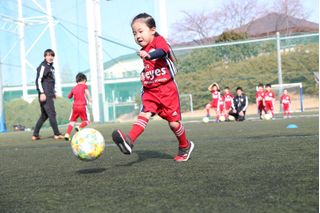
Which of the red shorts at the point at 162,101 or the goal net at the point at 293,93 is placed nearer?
the red shorts at the point at 162,101

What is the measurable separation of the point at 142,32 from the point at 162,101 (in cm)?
73

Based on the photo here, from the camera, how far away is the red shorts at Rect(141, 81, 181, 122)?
5.26 meters

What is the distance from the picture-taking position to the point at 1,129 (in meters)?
19.1

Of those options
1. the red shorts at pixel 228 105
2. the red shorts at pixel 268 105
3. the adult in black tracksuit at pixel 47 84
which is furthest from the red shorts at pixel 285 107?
the adult in black tracksuit at pixel 47 84

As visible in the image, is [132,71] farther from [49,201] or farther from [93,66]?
[49,201]

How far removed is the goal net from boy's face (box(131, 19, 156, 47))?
2212 centimetres

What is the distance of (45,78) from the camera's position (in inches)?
→ 408

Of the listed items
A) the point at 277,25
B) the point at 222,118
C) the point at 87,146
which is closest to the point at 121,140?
the point at 87,146

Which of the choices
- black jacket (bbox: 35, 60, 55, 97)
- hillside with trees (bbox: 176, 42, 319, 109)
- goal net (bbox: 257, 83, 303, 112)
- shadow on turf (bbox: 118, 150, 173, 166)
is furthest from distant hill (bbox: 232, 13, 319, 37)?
shadow on turf (bbox: 118, 150, 173, 166)

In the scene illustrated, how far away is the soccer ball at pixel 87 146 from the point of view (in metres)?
4.75

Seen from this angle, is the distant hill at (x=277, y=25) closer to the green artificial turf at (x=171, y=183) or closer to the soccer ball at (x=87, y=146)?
the green artificial turf at (x=171, y=183)

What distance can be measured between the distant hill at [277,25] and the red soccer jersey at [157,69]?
3953cm

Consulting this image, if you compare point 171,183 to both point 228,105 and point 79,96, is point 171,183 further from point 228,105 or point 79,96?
point 228,105

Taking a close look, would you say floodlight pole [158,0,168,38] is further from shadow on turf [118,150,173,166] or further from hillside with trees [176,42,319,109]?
shadow on turf [118,150,173,166]
